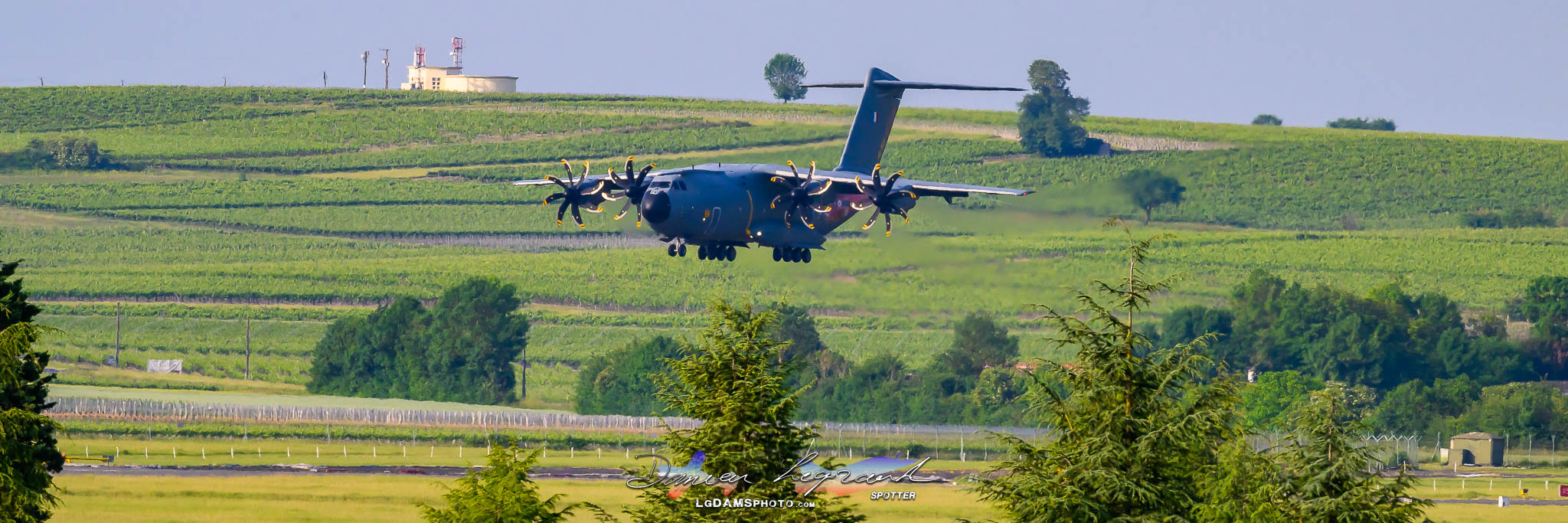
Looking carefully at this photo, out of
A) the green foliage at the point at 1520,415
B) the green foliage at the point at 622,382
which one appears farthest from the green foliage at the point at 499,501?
the green foliage at the point at 1520,415

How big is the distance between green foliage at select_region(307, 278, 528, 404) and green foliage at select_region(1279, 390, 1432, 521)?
9172 centimetres

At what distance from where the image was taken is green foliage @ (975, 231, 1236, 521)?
2388cm

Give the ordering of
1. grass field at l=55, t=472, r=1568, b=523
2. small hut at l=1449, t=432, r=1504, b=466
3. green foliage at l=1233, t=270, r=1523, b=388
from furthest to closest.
Answer: green foliage at l=1233, t=270, r=1523, b=388 → small hut at l=1449, t=432, r=1504, b=466 → grass field at l=55, t=472, r=1568, b=523

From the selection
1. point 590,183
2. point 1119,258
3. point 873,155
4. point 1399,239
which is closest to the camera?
point 590,183

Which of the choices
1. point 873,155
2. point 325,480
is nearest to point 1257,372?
point 873,155

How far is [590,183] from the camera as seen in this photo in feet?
219

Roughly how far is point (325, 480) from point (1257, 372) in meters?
75.9

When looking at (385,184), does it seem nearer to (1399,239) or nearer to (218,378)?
(218,378)

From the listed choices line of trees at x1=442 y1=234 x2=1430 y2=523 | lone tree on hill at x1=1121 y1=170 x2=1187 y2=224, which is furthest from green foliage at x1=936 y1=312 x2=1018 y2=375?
line of trees at x1=442 y1=234 x2=1430 y2=523

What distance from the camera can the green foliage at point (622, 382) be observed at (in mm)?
107688

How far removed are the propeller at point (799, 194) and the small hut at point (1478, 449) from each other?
130ft

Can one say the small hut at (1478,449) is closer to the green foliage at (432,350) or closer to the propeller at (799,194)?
the propeller at (799,194)

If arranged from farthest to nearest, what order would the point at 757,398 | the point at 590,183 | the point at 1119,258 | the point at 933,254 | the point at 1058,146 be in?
1. the point at 1058,146
2. the point at 1119,258
3. the point at 933,254
4. the point at 590,183
5. the point at 757,398

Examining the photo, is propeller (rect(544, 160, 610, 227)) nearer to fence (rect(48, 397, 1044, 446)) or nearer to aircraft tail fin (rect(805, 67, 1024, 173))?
aircraft tail fin (rect(805, 67, 1024, 173))
